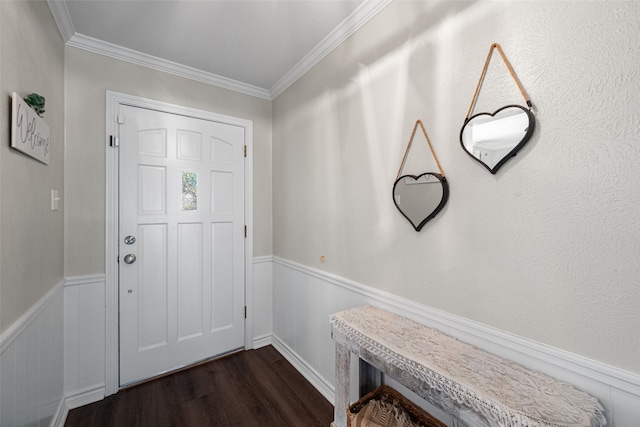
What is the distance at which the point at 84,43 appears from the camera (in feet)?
5.96

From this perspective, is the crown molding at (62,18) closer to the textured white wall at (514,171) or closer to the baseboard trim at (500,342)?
the textured white wall at (514,171)

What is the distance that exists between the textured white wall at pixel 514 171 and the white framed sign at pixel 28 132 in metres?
1.51

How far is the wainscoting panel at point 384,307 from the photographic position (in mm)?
765

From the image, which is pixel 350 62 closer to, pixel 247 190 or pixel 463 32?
pixel 463 32

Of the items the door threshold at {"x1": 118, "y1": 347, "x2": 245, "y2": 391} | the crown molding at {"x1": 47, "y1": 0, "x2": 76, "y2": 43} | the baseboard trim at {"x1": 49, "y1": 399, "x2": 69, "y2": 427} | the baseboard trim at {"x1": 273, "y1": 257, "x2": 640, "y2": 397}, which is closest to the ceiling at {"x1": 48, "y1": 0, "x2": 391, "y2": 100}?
the crown molding at {"x1": 47, "y1": 0, "x2": 76, "y2": 43}

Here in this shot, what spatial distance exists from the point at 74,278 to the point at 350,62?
232 cm

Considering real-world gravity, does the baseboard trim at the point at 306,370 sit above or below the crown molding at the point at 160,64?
below

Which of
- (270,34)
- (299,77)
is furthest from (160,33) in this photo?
(299,77)

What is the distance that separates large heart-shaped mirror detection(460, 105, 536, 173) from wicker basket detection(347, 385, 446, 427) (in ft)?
3.68

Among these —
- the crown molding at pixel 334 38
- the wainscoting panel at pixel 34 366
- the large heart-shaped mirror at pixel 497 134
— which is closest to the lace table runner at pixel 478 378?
the large heart-shaped mirror at pixel 497 134

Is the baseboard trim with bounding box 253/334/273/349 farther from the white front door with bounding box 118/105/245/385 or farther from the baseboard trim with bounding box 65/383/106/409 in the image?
the baseboard trim with bounding box 65/383/106/409

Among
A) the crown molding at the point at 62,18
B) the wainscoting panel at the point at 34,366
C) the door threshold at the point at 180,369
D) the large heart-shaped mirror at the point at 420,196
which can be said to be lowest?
the door threshold at the point at 180,369

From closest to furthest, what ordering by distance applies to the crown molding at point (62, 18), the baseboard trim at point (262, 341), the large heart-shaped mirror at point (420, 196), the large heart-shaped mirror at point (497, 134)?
the large heart-shaped mirror at point (497, 134) → the large heart-shaped mirror at point (420, 196) → the crown molding at point (62, 18) → the baseboard trim at point (262, 341)

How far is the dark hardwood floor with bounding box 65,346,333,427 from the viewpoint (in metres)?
1.66
